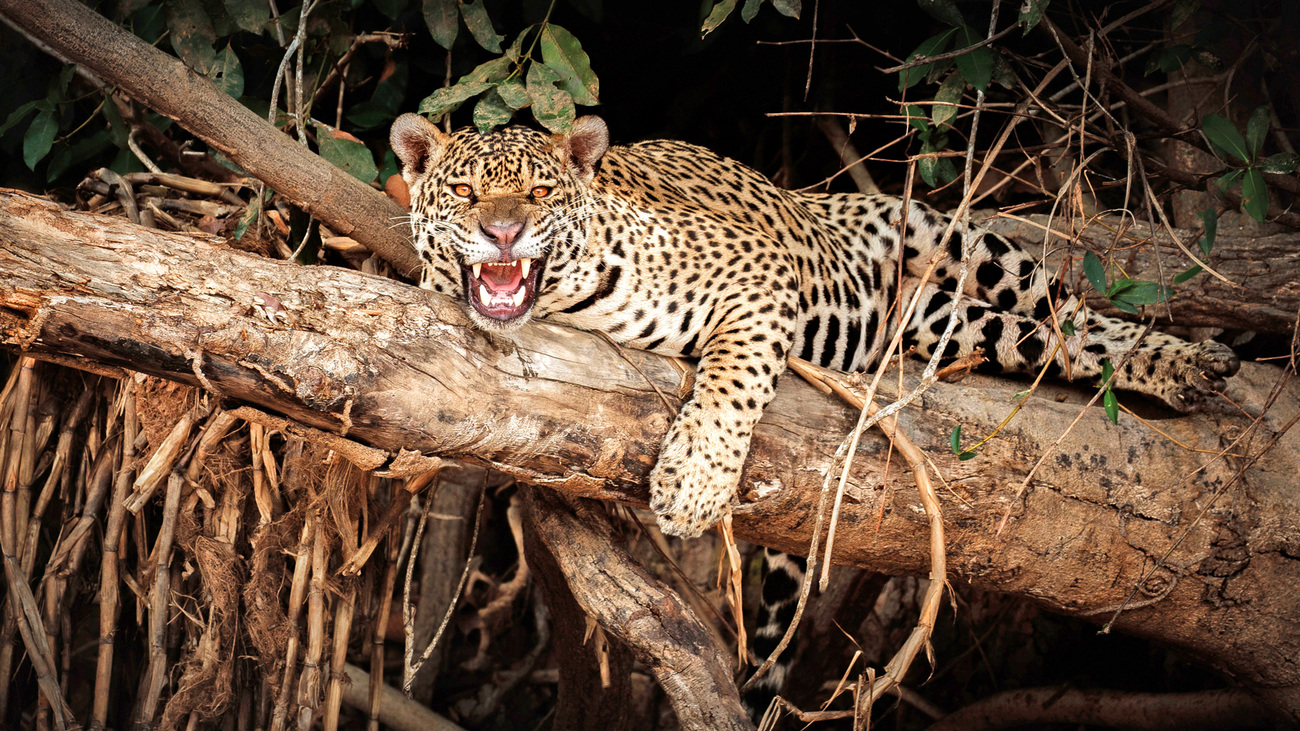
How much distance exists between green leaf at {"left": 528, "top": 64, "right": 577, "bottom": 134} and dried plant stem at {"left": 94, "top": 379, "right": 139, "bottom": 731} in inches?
82.7

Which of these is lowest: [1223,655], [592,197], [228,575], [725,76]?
[228,575]

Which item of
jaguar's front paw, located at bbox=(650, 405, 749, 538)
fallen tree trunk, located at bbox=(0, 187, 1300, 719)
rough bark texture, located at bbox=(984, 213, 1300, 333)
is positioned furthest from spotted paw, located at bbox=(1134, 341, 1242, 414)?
jaguar's front paw, located at bbox=(650, 405, 749, 538)

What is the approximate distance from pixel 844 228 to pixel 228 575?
3.44 meters

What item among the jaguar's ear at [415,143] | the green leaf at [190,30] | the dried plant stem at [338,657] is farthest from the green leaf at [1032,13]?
the dried plant stem at [338,657]

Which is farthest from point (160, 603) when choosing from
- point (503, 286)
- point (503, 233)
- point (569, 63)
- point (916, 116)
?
point (916, 116)

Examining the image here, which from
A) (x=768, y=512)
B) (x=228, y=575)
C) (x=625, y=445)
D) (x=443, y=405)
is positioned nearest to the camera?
(x=443, y=405)

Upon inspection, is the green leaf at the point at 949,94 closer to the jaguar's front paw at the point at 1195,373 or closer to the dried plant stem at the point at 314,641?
the jaguar's front paw at the point at 1195,373

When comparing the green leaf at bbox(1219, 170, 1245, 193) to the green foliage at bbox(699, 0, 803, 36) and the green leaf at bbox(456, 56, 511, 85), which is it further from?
the green leaf at bbox(456, 56, 511, 85)

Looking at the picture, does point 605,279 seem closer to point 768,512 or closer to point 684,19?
point 768,512

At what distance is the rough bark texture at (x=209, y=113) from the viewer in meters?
2.86

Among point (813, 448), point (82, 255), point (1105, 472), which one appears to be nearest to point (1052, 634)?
point (1105, 472)

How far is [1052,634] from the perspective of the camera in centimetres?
595

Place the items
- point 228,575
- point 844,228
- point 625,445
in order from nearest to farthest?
point 625,445 → point 228,575 → point 844,228

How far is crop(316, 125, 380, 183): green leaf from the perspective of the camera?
3930mm
